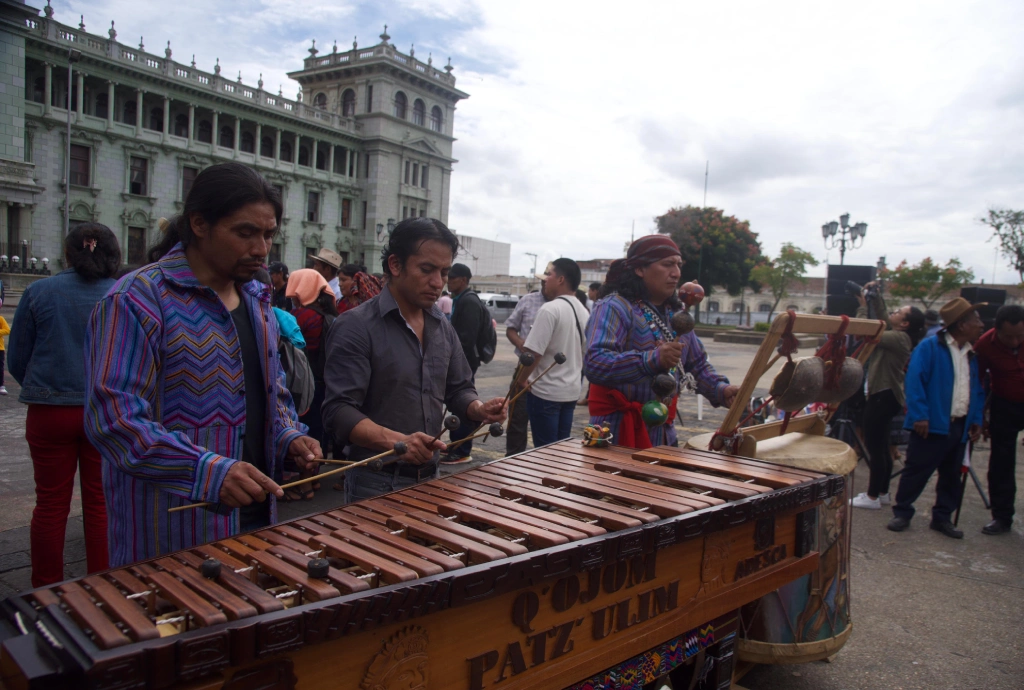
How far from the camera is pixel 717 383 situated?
11.9ft

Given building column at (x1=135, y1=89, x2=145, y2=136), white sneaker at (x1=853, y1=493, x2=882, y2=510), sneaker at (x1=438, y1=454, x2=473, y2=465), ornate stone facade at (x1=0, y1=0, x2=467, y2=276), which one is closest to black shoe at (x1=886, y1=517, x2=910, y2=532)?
white sneaker at (x1=853, y1=493, x2=882, y2=510)

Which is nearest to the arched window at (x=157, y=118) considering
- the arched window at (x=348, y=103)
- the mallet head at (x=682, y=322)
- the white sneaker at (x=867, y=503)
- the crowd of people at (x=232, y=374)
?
the arched window at (x=348, y=103)

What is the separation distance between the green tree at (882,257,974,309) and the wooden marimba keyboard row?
47.8 m

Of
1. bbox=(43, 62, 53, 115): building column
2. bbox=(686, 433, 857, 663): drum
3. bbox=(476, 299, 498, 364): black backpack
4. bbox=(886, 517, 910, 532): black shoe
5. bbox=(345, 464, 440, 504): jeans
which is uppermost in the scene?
bbox=(43, 62, 53, 115): building column

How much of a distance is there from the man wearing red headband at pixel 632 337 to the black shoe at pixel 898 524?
2.76 m

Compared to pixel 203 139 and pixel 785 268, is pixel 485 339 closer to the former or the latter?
pixel 785 268

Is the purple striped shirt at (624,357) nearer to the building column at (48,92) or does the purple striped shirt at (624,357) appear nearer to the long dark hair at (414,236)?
the long dark hair at (414,236)

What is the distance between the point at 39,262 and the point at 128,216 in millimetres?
8171

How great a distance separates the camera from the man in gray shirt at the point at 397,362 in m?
2.55

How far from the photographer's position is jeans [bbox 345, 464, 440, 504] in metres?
2.60

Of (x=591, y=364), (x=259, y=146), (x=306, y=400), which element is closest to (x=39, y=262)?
(x=259, y=146)

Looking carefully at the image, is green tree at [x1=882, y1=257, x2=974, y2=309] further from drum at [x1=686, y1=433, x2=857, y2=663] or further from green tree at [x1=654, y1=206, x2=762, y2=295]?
drum at [x1=686, y1=433, x2=857, y2=663]

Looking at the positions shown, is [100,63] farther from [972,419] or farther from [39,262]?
[972,419]

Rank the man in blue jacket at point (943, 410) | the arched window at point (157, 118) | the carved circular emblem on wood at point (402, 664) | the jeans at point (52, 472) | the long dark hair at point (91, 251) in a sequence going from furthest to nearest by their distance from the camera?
the arched window at point (157, 118), the man in blue jacket at point (943, 410), the long dark hair at point (91, 251), the jeans at point (52, 472), the carved circular emblem on wood at point (402, 664)
